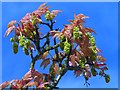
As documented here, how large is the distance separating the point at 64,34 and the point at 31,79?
0.44 meters

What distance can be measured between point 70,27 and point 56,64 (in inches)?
13.7

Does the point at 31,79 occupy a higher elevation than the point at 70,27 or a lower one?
lower

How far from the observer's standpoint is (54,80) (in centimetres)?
346

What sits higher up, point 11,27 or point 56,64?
point 11,27

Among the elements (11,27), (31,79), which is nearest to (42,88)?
(31,79)

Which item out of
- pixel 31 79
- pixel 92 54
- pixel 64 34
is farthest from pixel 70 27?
pixel 31 79

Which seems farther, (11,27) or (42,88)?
(11,27)

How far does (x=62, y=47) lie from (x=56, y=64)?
0.56ft

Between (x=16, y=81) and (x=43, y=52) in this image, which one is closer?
(x=16, y=81)

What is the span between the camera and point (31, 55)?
349cm

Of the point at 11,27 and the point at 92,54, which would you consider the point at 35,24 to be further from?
the point at 92,54

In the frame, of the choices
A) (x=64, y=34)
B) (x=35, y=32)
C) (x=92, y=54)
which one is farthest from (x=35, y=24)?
(x=92, y=54)

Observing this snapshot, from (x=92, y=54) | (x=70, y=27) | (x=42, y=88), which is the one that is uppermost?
(x=70, y=27)

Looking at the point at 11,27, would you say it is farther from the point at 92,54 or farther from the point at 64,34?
the point at 92,54
